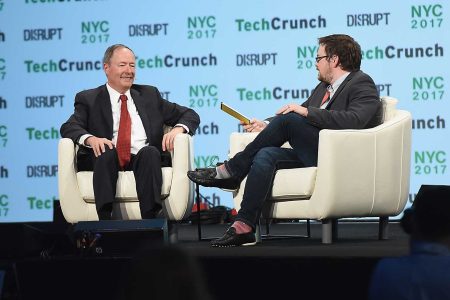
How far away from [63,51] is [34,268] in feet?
13.6

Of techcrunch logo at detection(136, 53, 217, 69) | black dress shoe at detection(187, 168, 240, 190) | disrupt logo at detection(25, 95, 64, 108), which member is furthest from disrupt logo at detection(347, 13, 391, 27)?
black dress shoe at detection(187, 168, 240, 190)

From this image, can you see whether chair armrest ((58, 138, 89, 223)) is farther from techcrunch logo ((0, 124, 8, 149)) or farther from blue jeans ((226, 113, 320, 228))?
techcrunch logo ((0, 124, 8, 149))

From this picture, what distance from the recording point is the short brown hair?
192 inches

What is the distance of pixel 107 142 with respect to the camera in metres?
5.02

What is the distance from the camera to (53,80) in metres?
7.63

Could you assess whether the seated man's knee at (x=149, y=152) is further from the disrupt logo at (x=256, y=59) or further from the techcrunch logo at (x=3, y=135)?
the techcrunch logo at (x=3, y=135)

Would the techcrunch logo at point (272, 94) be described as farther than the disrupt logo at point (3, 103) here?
No

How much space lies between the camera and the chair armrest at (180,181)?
16.4ft

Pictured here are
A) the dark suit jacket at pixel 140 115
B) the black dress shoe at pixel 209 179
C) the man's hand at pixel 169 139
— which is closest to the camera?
the black dress shoe at pixel 209 179

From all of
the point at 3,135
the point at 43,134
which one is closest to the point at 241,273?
the point at 43,134

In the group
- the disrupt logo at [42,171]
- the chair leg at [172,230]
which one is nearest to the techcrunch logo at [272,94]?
the disrupt logo at [42,171]

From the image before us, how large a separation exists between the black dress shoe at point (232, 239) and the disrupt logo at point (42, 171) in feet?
11.4

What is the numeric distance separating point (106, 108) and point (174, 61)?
6.96ft

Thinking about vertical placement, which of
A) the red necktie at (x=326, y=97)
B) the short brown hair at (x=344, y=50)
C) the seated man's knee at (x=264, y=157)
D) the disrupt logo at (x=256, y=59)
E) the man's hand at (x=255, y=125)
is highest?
the disrupt logo at (x=256, y=59)
